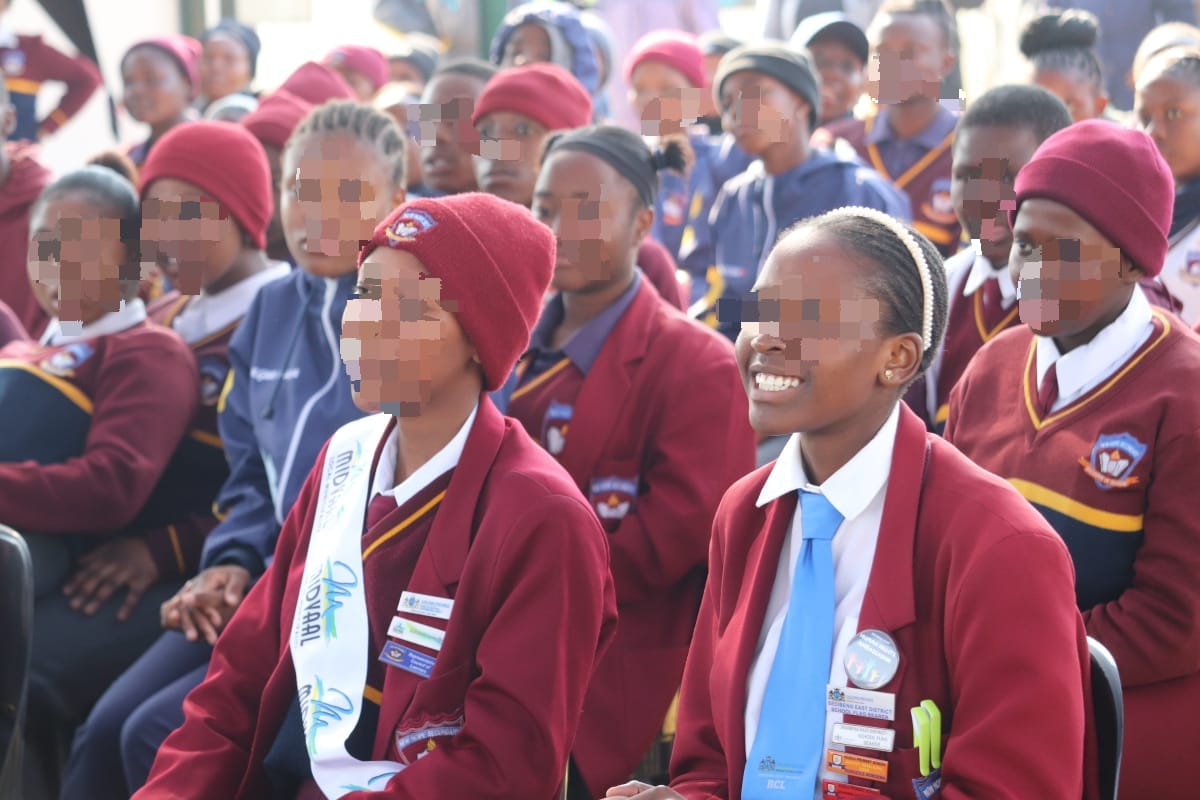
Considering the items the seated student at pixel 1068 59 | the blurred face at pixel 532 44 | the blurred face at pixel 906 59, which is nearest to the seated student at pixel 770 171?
the blurred face at pixel 906 59

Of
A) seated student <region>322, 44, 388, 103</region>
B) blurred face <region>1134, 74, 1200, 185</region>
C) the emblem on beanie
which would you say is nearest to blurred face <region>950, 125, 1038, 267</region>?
blurred face <region>1134, 74, 1200, 185</region>

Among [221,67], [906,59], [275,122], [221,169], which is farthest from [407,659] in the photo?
[221,67]

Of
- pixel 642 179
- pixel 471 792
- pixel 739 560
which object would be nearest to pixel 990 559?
pixel 739 560

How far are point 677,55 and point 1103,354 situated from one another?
4216 mm

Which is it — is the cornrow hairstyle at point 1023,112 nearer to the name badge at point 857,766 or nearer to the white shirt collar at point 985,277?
the white shirt collar at point 985,277

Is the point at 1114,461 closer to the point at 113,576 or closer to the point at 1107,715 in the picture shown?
the point at 1107,715

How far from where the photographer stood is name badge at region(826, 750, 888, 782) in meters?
1.76

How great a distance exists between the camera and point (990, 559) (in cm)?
173

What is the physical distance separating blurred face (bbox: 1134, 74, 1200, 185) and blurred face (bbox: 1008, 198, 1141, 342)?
1.65m

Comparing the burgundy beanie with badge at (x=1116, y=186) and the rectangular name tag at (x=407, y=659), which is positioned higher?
the burgundy beanie with badge at (x=1116, y=186)

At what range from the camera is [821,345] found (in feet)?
6.29

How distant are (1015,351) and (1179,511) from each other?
0.52m

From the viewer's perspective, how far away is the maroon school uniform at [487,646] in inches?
78.9

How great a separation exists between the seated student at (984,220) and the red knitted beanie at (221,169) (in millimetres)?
1877
